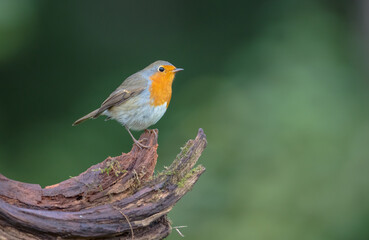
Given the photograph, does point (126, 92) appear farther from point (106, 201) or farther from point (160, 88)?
point (106, 201)

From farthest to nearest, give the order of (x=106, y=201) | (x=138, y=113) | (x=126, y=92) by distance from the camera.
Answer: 1. (x=126, y=92)
2. (x=138, y=113)
3. (x=106, y=201)

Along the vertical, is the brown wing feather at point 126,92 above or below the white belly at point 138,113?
above

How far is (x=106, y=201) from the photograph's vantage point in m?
3.56

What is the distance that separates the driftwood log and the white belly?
3.12 feet

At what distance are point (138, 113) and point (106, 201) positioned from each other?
4.64 feet

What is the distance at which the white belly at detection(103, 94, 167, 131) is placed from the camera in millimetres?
4848

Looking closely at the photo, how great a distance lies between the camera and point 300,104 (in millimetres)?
6066

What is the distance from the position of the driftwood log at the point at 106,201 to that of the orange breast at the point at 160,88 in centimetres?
105

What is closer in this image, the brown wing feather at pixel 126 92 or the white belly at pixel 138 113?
the white belly at pixel 138 113

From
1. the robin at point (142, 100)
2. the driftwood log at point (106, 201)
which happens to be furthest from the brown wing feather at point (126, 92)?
the driftwood log at point (106, 201)

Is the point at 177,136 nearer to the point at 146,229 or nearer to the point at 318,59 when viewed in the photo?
the point at 318,59

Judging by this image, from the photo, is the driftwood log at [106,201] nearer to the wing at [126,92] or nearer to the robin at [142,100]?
the robin at [142,100]

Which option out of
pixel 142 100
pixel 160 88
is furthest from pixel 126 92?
pixel 160 88

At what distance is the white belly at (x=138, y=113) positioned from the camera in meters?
4.85
